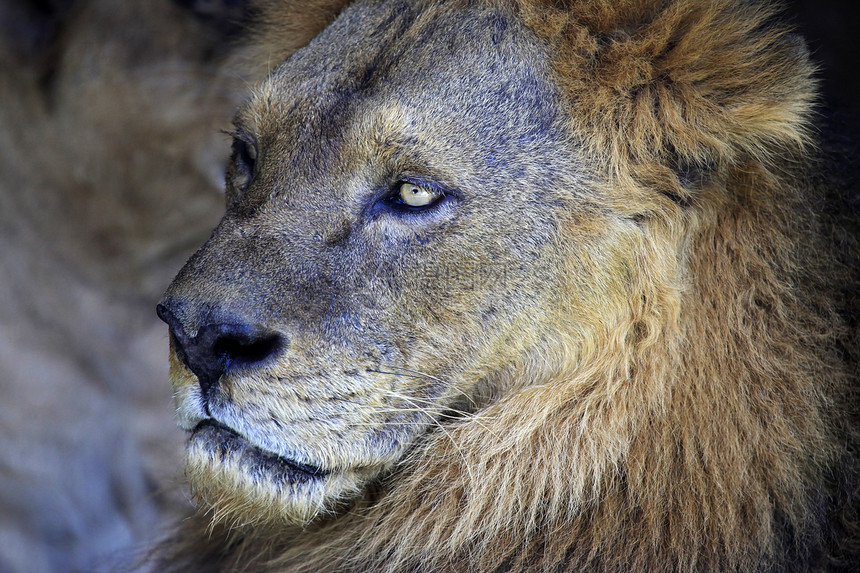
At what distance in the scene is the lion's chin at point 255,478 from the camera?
2455mm

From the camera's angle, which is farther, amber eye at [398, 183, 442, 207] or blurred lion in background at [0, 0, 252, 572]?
blurred lion in background at [0, 0, 252, 572]

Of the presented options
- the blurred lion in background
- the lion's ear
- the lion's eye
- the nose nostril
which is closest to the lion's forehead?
the lion's ear

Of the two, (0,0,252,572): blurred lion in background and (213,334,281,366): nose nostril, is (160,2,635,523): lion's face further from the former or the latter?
(0,0,252,572): blurred lion in background

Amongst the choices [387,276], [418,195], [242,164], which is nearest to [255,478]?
[387,276]

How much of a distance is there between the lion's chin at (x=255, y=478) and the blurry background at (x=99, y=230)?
2113 mm

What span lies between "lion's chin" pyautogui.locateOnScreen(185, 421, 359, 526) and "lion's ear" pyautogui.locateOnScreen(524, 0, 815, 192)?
1.23 meters

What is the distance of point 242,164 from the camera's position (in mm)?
3164

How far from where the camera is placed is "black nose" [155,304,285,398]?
2348 mm


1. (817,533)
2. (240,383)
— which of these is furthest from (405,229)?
(817,533)

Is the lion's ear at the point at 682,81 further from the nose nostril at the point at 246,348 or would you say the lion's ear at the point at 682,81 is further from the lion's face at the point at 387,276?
the nose nostril at the point at 246,348

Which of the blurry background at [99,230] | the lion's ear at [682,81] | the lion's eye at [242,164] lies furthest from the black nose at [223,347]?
the blurry background at [99,230]

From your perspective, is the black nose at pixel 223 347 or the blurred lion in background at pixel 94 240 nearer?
the black nose at pixel 223 347

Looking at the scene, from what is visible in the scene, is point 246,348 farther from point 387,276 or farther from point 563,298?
point 563,298

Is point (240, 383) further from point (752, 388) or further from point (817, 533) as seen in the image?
point (817, 533)
